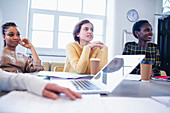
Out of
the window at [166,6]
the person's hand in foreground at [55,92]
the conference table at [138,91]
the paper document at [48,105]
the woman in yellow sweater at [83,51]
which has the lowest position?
the conference table at [138,91]

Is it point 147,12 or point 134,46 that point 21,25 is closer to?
point 134,46

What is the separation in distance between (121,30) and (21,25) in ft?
7.62

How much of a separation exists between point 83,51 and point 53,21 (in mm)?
2560

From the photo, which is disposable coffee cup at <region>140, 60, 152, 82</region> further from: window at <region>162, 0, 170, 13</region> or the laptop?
window at <region>162, 0, 170, 13</region>

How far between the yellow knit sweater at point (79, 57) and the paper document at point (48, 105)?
942mm

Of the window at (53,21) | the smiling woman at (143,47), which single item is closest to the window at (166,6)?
the window at (53,21)

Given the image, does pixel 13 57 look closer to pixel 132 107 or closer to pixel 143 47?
pixel 132 107

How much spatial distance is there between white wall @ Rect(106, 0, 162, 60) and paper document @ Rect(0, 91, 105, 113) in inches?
136

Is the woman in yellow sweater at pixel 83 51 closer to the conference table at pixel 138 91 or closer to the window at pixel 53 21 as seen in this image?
the conference table at pixel 138 91

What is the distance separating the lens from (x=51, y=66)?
95.8 inches

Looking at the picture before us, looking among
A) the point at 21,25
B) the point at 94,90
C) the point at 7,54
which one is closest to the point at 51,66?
the point at 7,54

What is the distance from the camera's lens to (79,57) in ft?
5.67

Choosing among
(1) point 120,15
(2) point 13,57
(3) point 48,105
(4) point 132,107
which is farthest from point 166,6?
(3) point 48,105

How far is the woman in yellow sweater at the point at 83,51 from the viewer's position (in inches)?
57.6
